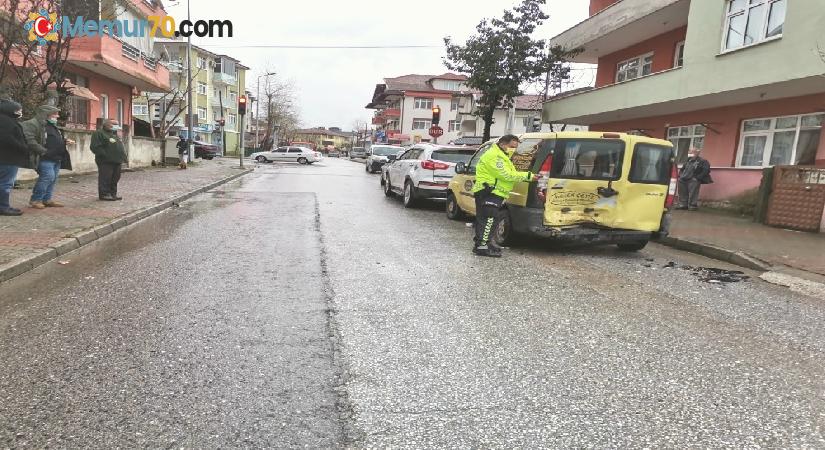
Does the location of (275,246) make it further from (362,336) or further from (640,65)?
(640,65)

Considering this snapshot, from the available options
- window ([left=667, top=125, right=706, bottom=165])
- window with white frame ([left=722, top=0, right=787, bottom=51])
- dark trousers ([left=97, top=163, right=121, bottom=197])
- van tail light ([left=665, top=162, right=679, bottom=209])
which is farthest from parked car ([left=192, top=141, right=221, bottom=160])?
van tail light ([left=665, top=162, right=679, bottom=209])

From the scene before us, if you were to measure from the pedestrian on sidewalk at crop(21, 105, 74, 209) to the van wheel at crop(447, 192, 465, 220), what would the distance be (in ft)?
23.3

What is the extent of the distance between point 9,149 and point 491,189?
721 centimetres

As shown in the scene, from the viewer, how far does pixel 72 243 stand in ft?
22.3

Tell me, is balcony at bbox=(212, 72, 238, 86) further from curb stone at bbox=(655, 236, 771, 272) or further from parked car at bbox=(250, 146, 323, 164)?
curb stone at bbox=(655, 236, 771, 272)

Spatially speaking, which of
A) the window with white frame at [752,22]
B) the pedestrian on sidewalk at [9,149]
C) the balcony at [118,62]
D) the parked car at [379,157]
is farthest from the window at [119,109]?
the window with white frame at [752,22]

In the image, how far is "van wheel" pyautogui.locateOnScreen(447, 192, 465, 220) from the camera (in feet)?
36.1

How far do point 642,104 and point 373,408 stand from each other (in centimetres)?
1579

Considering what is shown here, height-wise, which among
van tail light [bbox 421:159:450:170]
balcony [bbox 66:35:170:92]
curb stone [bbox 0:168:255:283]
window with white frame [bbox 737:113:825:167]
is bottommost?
curb stone [bbox 0:168:255:283]

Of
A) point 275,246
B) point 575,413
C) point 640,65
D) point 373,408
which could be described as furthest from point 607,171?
point 640,65

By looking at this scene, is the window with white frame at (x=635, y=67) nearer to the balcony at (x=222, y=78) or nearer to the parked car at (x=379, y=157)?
the parked car at (x=379, y=157)

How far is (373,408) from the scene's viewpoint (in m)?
2.88

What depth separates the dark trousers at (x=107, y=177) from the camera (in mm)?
10516

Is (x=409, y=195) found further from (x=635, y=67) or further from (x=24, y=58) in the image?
(x=635, y=67)
